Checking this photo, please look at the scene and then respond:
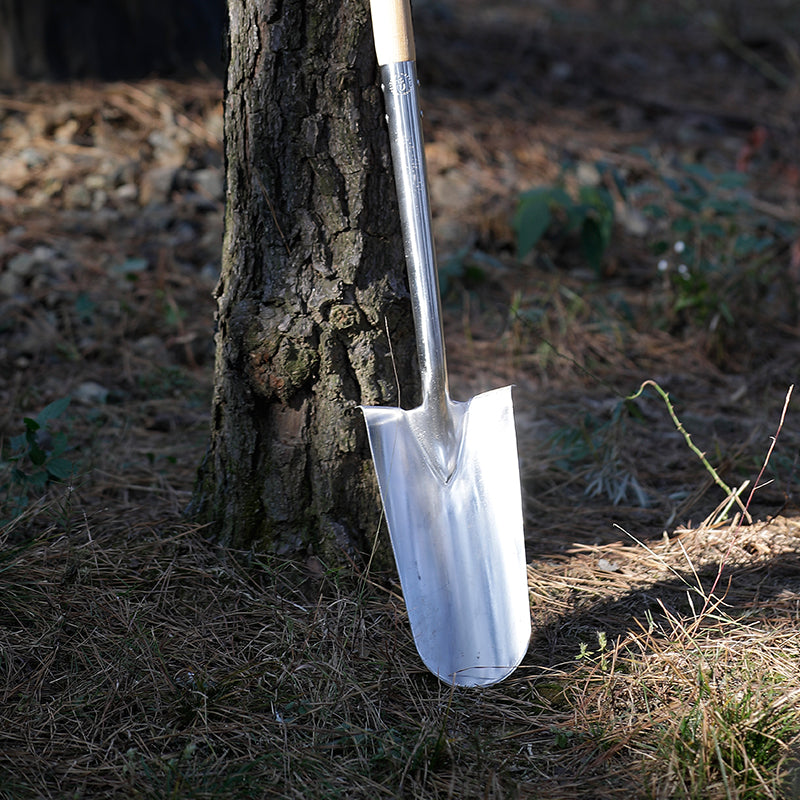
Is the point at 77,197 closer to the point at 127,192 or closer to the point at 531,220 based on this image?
the point at 127,192

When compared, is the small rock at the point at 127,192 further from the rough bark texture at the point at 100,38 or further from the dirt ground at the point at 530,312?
the rough bark texture at the point at 100,38

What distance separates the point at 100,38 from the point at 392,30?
275 cm

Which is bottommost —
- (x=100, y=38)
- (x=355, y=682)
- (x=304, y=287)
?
(x=355, y=682)

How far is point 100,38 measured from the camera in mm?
3594

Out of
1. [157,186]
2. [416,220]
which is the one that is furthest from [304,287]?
[157,186]

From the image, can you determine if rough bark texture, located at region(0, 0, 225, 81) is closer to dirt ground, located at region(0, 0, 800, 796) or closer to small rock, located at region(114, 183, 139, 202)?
dirt ground, located at region(0, 0, 800, 796)

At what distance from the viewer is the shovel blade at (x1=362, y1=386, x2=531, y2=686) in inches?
53.9

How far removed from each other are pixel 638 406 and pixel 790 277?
0.89 meters

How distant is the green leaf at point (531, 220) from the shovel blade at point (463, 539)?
1.34m

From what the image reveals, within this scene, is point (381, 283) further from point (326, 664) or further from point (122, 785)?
point (122, 785)

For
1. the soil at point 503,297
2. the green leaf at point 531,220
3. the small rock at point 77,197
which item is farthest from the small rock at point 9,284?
the green leaf at point 531,220

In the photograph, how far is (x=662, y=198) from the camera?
338cm

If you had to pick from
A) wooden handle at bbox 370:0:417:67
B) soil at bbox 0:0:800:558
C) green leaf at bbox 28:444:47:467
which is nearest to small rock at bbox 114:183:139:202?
soil at bbox 0:0:800:558

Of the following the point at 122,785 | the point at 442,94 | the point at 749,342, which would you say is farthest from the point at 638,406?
the point at 442,94
